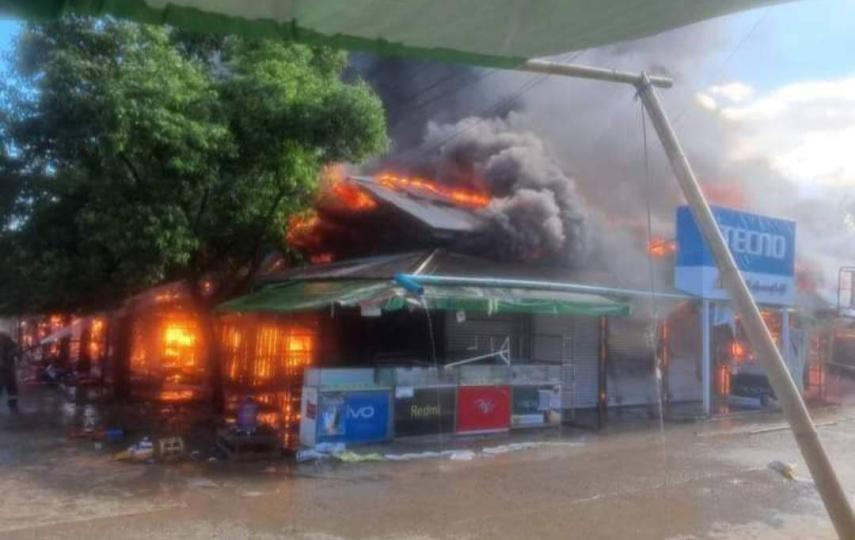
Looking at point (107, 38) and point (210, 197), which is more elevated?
point (107, 38)

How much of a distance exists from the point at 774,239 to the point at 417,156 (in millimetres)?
9618

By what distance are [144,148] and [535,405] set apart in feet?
24.2

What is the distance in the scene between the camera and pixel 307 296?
1252 centimetres

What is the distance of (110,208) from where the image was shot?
11.3 meters

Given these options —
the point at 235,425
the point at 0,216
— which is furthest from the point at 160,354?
the point at 235,425

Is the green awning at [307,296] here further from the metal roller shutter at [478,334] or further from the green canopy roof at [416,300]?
the metal roller shutter at [478,334]

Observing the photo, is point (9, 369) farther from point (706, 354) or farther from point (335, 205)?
point (706, 354)

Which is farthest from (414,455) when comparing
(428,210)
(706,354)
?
(706,354)

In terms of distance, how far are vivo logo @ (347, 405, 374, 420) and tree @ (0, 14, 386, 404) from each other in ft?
10.7

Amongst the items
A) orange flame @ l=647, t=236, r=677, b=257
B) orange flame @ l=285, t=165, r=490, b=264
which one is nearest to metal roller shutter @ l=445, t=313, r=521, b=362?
orange flame @ l=285, t=165, r=490, b=264

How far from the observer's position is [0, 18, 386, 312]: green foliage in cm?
1084

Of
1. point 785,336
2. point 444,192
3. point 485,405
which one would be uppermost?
point 444,192

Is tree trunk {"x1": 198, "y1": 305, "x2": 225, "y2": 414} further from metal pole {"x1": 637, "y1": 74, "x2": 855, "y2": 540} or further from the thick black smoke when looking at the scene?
metal pole {"x1": 637, "y1": 74, "x2": 855, "y2": 540}

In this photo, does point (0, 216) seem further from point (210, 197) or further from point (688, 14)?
point (688, 14)
